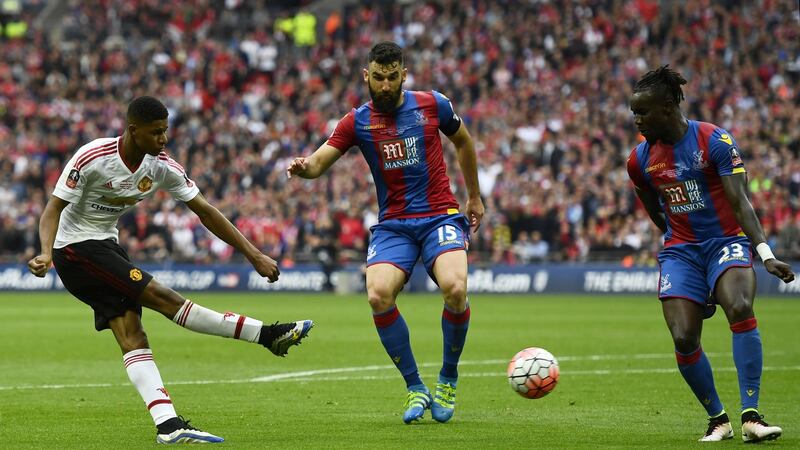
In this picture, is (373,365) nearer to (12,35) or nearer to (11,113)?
(11,113)

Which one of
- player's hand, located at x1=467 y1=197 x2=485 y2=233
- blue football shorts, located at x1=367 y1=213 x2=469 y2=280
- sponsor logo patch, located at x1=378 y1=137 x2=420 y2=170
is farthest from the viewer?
player's hand, located at x1=467 y1=197 x2=485 y2=233

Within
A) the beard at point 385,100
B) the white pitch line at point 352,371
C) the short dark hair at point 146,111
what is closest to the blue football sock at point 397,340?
the beard at point 385,100

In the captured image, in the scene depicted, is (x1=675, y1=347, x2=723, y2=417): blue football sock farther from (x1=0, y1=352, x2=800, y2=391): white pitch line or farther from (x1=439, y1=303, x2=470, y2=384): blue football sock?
(x1=0, y1=352, x2=800, y2=391): white pitch line

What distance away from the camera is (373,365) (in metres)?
14.6

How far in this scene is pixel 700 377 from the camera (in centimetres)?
866

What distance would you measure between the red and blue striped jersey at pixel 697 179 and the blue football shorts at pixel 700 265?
0.07 m

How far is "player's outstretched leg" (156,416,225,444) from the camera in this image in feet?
27.1

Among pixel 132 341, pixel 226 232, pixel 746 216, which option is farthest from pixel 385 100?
pixel 746 216

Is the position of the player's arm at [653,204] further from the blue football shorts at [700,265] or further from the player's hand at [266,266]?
the player's hand at [266,266]

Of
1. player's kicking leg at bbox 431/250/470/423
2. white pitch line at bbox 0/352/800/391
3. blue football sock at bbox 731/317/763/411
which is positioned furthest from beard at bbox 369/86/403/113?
white pitch line at bbox 0/352/800/391

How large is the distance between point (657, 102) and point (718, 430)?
215 centimetres

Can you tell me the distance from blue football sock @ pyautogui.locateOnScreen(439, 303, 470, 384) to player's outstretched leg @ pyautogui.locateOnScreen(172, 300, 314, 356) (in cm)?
140

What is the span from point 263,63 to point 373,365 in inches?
1112

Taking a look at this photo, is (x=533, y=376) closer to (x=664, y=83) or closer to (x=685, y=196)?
(x=685, y=196)
